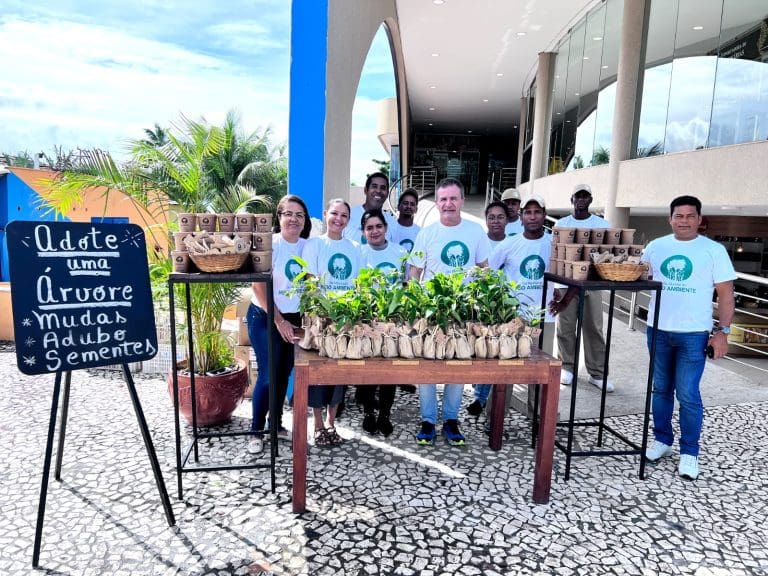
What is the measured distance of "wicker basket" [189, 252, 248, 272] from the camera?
2715 millimetres

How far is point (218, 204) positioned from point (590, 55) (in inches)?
463

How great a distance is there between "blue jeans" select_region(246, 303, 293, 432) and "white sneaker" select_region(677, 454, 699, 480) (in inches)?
101

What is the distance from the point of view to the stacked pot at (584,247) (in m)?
3.11

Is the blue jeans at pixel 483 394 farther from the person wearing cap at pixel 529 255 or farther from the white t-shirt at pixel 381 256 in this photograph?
the white t-shirt at pixel 381 256

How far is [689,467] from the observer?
322cm

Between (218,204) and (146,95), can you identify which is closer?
(218,204)

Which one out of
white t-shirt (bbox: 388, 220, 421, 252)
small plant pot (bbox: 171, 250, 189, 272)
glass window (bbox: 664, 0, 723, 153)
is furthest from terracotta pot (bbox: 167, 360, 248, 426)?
glass window (bbox: 664, 0, 723, 153)

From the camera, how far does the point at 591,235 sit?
326cm

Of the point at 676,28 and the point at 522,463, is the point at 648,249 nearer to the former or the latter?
the point at 522,463

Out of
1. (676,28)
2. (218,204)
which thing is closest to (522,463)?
(218,204)

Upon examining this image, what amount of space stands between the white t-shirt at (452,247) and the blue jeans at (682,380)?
1.23 m

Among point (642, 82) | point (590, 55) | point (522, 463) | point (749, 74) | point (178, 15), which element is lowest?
point (522, 463)

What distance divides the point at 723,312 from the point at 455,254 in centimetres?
171

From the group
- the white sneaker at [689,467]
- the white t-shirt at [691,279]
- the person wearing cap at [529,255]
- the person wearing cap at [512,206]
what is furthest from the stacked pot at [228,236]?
the person wearing cap at [512,206]
